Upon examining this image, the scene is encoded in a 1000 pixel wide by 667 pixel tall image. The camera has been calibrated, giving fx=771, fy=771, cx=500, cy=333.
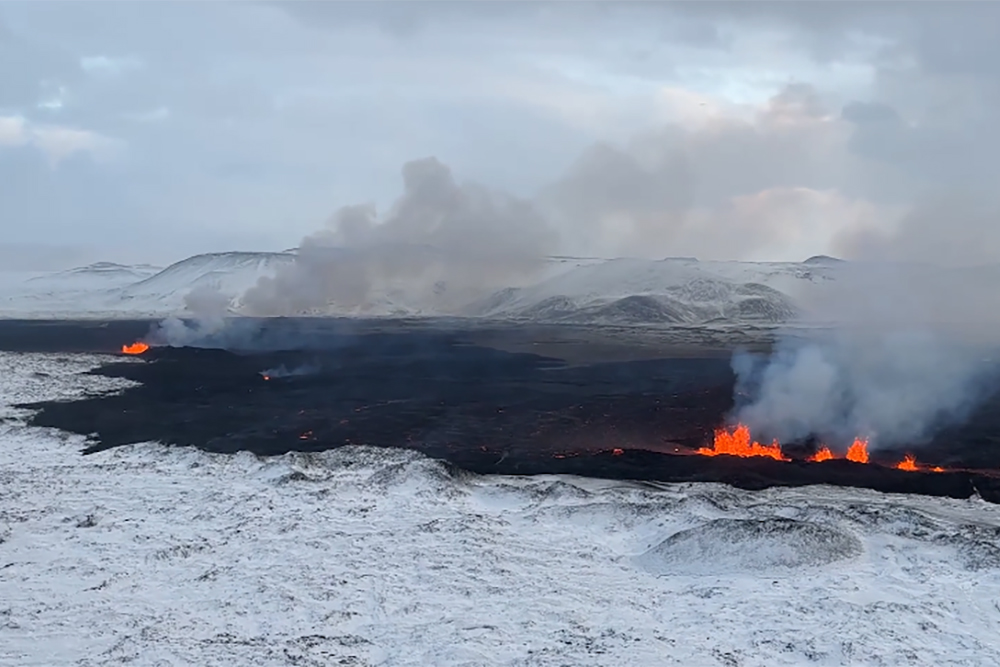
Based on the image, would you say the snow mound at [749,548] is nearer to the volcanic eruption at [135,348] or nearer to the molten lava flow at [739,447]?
the molten lava flow at [739,447]

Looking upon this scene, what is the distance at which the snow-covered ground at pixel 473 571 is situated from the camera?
13625 millimetres

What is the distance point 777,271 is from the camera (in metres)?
192

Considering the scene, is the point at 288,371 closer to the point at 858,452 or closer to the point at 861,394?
the point at 861,394

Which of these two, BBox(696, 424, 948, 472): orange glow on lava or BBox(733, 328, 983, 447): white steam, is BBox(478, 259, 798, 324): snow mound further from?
BBox(696, 424, 948, 472): orange glow on lava

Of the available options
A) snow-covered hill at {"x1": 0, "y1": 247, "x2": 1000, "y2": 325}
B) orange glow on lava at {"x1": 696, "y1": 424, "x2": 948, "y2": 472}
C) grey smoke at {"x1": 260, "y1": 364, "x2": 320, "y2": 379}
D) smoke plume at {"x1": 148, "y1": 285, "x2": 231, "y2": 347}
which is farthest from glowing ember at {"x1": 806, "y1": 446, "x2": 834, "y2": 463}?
smoke plume at {"x1": 148, "y1": 285, "x2": 231, "y2": 347}

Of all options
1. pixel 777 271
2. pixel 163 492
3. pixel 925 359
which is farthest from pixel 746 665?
pixel 777 271

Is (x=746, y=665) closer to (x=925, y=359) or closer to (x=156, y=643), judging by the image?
(x=156, y=643)

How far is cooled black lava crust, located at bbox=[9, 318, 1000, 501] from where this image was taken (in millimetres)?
26469

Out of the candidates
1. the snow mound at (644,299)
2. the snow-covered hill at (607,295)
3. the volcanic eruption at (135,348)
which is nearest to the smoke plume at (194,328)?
the volcanic eruption at (135,348)

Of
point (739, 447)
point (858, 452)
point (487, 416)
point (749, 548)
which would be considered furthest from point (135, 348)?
point (749, 548)

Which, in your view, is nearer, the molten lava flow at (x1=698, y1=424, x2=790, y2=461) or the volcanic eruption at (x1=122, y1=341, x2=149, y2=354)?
the molten lava flow at (x1=698, y1=424, x2=790, y2=461)

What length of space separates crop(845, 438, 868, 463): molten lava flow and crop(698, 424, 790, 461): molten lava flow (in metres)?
2.51

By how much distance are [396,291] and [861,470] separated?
143 meters

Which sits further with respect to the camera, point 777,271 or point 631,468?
point 777,271
